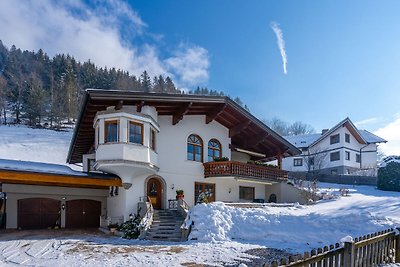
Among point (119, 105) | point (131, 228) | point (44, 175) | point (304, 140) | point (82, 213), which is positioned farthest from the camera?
point (304, 140)

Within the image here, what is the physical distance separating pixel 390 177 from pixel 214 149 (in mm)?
17474

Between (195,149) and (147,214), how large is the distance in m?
5.99

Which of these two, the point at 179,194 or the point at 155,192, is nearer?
the point at 179,194

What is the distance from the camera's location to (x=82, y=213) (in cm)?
2069

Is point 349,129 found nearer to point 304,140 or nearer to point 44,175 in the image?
point 304,140

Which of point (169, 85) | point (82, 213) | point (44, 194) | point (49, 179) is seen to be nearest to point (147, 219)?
point (49, 179)

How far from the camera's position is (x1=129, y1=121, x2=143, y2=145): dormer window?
1577 centimetres

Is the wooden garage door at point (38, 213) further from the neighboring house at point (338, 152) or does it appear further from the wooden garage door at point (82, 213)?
the neighboring house at point (338, 152)

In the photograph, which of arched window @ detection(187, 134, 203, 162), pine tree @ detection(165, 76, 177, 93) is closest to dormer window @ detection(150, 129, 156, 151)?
arched window @ detection(187, 134, 203, 162)

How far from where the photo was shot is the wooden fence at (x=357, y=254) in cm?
436

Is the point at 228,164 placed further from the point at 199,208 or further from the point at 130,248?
the point at 130,248

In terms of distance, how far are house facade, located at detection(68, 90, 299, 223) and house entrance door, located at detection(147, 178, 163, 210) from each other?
5 cm

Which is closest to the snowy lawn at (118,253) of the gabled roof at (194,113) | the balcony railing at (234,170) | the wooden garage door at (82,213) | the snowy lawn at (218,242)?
the snowy lawn at (218,242)

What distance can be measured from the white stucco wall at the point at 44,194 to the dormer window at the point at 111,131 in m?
6.58
